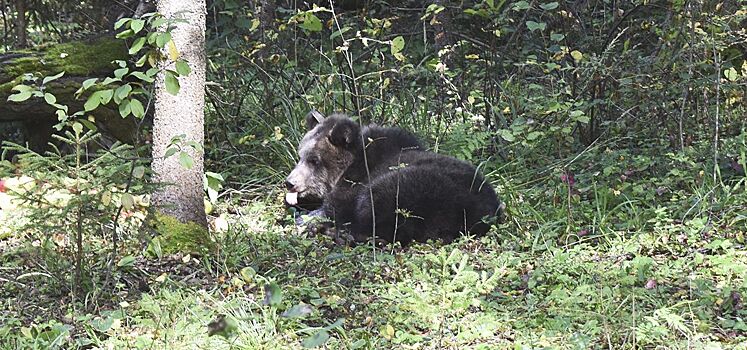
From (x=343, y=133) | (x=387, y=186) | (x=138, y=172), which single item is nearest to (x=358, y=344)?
(x=138, y=172)

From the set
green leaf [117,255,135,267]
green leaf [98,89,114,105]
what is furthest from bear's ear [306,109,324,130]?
green leaf [98,89,114,105]

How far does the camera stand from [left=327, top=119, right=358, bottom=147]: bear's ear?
8.14 m

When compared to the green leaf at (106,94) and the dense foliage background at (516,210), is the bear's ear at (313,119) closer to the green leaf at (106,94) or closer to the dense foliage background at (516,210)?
the dense foliage background at (516,210)

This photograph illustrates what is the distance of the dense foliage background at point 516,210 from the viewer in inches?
186

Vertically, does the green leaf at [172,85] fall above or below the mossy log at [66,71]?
above

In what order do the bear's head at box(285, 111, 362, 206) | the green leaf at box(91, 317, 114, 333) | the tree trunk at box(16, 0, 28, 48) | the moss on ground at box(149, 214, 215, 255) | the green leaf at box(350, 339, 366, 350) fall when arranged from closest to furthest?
1. the green leaf at box(350, 339, 366, 350)
2. the green leaf at box(91, 317, 114, 333)
3. the moss on ground at box(149, 214, 215, 255)
4. the bear's head at box(285, 111, 362, 206)
5. the tree trunk at box(16, 0, 28, 48)

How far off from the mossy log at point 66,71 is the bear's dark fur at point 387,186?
2.43m

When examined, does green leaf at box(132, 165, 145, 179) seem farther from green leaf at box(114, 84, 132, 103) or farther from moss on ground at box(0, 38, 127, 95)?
moss on ground at box(0, 38, 127, 95)

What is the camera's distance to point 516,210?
23.9ft

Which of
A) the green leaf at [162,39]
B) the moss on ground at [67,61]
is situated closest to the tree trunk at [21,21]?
the moss on ground at [67,61]

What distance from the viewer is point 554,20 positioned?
1052cm

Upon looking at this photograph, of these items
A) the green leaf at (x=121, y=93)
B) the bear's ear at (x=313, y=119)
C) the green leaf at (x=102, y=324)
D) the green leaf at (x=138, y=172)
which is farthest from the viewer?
the bear's ear at (x=313, y=119)

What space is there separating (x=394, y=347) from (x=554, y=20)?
6.97 m

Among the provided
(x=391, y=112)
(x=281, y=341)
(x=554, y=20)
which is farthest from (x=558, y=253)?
(x=554, y=20)
